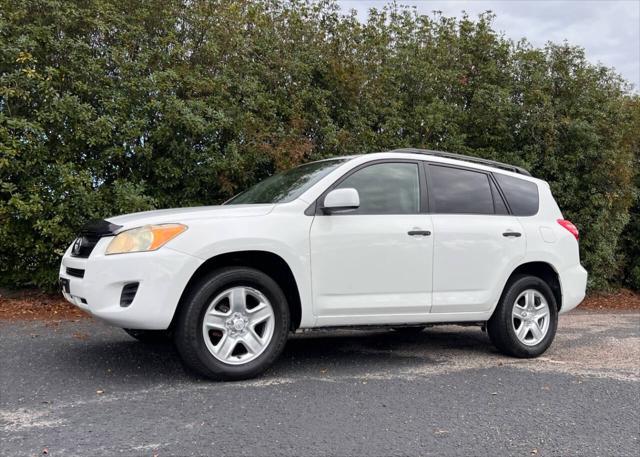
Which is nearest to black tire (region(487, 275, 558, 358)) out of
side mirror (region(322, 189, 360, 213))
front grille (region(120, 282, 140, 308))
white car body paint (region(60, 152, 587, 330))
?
white car body paint (region(60, 152, 587, 330))

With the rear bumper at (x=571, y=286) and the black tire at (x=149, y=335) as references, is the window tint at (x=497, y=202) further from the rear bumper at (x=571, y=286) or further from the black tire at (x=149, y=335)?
the black tire at (x=149, y=335)

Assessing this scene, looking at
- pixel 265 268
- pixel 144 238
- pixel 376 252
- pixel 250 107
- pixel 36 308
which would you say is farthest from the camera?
pixel 250 107

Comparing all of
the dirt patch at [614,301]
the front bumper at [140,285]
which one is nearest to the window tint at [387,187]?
the front bumper at [140,285]

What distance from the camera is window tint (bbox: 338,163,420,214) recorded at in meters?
5.09

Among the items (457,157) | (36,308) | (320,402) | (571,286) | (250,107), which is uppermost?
(250,107)

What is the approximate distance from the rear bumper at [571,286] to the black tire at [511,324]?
236 mm

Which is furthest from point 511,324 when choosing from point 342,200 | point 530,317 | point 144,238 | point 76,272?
point 76,272

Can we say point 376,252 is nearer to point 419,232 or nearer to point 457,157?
point 419,232

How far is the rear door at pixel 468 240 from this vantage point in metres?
5.28

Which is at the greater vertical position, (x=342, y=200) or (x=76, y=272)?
(x=342, y=200)

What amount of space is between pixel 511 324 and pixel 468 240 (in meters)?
0.93

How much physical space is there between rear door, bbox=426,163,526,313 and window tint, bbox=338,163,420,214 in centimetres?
19

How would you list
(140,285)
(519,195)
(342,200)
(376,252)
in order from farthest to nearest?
(519,195) < (376,252) < (342,200) < (140,285)

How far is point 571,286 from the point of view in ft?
19.7
